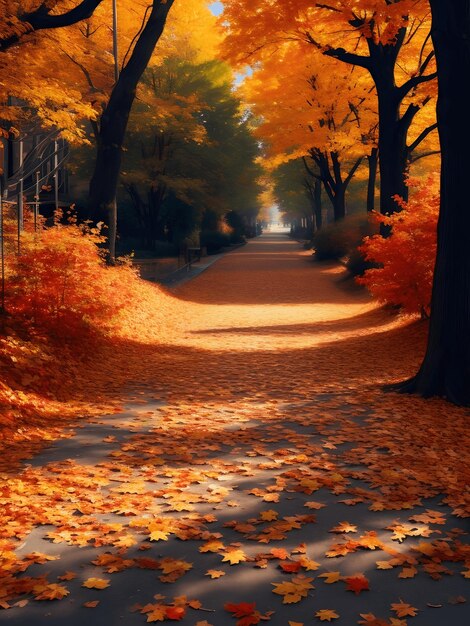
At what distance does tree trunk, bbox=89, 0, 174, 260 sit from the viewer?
59.3ft

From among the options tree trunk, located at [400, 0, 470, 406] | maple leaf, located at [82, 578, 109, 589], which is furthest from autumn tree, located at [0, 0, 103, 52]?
maple leaf, located at [82, 578, 109, 589]

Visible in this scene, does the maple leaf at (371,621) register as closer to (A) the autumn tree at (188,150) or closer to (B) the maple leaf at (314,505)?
(B) the maple leaf at (314,505)

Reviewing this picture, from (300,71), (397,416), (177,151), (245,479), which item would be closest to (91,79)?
(300,71)

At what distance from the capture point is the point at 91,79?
23000 mm

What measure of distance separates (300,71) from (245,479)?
25367 mm

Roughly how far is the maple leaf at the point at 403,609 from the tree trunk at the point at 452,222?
18.1 feet

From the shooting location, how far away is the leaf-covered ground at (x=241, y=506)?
410 centimetres

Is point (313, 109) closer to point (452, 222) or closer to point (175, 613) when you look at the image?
point (452, 222)

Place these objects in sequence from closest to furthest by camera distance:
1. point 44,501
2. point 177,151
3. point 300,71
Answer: point 44,501 → point 300,71 → point 177,151

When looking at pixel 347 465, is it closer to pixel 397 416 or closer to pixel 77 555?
pixel 397 416

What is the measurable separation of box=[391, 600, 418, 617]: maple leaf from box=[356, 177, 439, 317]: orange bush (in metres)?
10.1

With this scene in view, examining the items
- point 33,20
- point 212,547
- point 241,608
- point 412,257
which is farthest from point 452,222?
point 33,20

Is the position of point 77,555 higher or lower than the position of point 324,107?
lower

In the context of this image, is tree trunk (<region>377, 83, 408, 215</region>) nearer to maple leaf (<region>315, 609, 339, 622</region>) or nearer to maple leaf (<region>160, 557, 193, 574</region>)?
maple leaf (<region>160, 557, 193, 574</region>)
